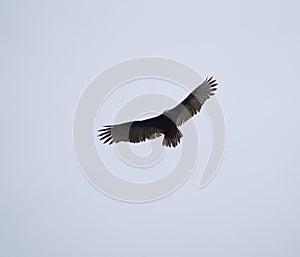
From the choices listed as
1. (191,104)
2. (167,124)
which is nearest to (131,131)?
(167,124)

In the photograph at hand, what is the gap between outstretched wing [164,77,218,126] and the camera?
190 cm

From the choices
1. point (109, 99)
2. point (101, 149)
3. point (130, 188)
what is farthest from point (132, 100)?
point (130, 188)

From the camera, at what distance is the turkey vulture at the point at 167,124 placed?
191 centimetres

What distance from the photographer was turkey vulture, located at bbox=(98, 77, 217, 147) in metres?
1.91

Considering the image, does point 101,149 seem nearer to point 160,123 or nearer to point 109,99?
point 109,99

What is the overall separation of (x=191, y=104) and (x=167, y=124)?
0.12 metres

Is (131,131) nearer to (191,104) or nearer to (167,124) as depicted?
(167,124)

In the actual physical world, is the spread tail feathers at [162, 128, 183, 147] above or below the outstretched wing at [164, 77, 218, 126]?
below

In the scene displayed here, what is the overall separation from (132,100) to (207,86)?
2.50 ft

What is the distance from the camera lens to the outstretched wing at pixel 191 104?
1.90 m

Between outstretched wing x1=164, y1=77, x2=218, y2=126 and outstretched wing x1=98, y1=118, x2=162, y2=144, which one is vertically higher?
outstretched wing x1=164, y1=77, x2=218, y2=126

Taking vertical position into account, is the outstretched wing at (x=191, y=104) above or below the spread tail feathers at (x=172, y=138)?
above

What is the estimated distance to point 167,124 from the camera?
1.93 m

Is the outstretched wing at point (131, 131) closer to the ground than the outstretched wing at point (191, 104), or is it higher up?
closer to the ground
